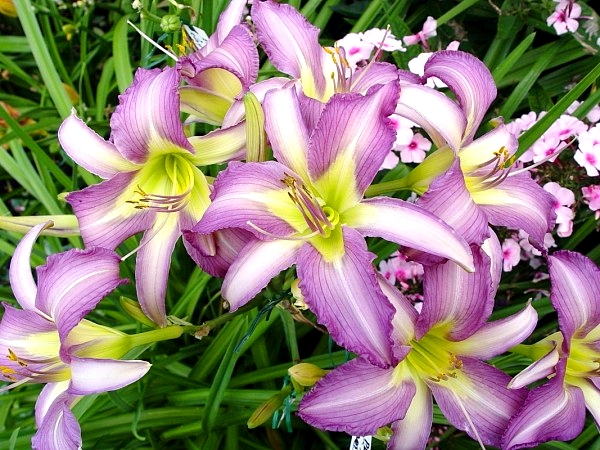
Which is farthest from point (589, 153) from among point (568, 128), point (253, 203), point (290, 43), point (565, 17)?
point (253, 203)

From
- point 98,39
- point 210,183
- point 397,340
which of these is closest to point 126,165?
point 210,183

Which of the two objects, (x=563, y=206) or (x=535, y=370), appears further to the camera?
(x=563, y=206)

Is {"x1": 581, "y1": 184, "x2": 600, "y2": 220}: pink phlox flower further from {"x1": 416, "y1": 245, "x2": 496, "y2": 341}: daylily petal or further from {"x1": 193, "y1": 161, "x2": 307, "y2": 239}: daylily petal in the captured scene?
{"x1": 193, "y1": 161, "x2": 307, "y2": 239}: daylily petal

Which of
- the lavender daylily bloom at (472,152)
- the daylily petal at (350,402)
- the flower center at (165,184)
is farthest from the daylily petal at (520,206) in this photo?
the flower center at (165,184)

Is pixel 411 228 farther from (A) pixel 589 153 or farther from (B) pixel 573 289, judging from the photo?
(A) pixel 589 153

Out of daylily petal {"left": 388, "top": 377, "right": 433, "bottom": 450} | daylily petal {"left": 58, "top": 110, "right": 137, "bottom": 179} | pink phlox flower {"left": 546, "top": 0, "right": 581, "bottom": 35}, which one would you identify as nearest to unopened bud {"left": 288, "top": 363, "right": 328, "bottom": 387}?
daylily petal {"left": 388, "top": 377, "right": 433, "bottom": 450}

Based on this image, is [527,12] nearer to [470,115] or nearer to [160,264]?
[470,115]
